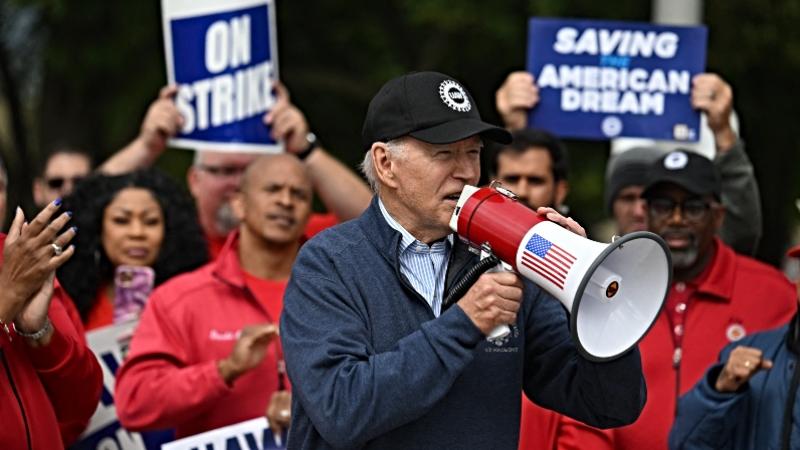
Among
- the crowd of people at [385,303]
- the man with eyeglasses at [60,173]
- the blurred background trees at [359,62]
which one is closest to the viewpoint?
the crowd of people at [385,303]

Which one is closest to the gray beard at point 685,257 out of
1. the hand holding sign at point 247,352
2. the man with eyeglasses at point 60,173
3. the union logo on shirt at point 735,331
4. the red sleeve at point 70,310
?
the union logo on shirt at point 735,331

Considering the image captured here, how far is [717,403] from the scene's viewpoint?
499cm

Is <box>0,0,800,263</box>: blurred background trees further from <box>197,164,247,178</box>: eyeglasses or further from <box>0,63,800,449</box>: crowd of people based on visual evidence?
<box>0,63,800,449</box>: crowd of people

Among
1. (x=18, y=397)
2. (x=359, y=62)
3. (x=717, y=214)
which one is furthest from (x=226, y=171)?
(x=359, y=62)

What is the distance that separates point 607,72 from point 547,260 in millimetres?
3714

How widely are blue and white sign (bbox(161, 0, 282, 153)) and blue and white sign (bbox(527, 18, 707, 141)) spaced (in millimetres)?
1334

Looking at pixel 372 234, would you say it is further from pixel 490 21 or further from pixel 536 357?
pixel 490 21

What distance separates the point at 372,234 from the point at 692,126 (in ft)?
10.9

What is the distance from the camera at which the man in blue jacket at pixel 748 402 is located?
4871 mm

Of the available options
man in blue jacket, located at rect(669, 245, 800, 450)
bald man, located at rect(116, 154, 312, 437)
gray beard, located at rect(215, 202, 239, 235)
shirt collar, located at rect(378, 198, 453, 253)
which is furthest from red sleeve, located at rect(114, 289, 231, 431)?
shirt collar, located at rect(378, 198, 453, 253)

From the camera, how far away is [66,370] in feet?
14.8

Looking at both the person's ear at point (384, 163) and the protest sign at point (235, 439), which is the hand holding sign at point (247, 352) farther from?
the person's ear at point (384, 163)

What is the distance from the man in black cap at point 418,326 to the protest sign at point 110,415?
231cm

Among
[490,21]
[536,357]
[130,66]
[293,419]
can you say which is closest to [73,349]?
[293,419]
